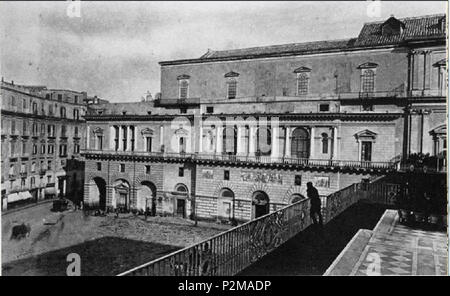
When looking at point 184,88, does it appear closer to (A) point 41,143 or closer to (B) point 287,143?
(B) point 287,143

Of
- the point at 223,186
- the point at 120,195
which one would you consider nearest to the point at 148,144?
the point at 120,195

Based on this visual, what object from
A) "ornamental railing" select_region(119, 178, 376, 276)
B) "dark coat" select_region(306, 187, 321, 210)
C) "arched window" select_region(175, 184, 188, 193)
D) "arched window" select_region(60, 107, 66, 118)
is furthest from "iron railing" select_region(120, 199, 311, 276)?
"arched window" select_region(60, 107, 66, 118)

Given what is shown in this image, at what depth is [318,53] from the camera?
25266 mm

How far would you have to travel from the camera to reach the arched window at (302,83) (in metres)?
26.2

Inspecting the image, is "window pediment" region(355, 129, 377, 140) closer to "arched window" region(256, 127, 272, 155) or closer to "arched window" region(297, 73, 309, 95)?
"arched window" region(297, 73, 309, 95)

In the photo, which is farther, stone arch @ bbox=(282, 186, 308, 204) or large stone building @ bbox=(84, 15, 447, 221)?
stone arch @ bbox=(282, 186, 308, 204)

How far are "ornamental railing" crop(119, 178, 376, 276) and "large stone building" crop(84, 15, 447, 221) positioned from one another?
16315 millimetres

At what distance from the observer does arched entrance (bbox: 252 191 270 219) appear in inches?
1011

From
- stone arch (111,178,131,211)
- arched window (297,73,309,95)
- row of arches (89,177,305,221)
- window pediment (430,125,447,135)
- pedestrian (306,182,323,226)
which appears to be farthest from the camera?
stone arch (111,178,131,211)

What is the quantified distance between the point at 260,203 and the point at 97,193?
15.7m

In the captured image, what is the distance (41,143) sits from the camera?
3192cm

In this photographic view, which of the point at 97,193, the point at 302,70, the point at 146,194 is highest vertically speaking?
the point at 302,70

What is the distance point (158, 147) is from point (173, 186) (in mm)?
3391

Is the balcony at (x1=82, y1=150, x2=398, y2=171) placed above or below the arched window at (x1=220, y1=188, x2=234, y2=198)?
above
